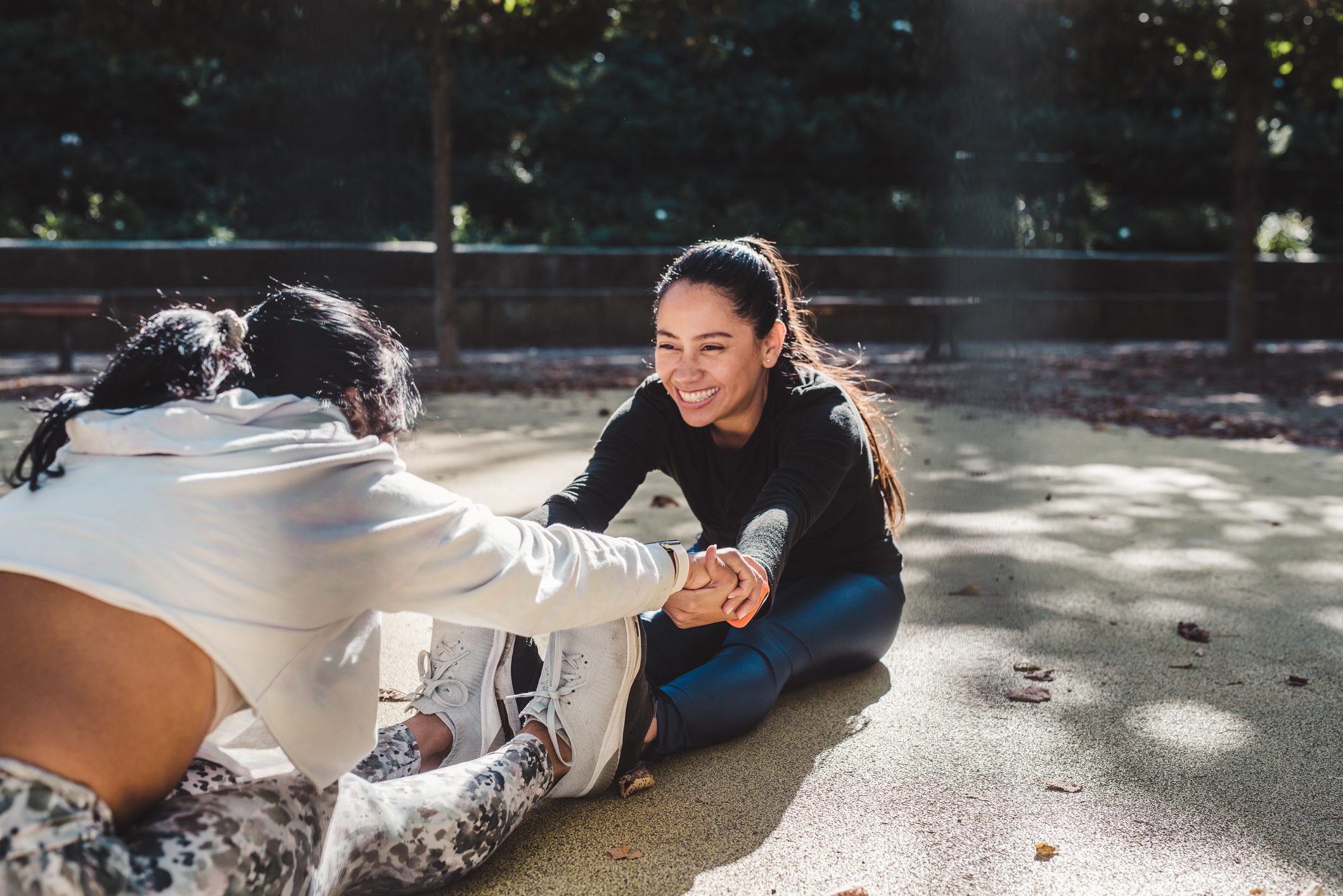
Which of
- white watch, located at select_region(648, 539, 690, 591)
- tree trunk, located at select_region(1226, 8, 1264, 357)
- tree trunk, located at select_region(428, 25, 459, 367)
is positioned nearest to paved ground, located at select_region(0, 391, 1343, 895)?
white watch, located at select_region(648, 539, 690, 591)

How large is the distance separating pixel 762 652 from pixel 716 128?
56.0ft

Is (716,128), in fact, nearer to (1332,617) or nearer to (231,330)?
(1332,617)

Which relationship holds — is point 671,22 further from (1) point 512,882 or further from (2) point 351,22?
(1) point 512,882

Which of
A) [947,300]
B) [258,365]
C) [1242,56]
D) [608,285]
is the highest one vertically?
[1242,56]

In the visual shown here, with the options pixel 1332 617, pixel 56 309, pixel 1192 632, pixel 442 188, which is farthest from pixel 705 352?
pixel 56 309

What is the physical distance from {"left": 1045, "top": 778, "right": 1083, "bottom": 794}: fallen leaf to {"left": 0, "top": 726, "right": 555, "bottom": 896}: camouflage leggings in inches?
39.2

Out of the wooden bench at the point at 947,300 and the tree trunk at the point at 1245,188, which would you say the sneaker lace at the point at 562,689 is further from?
the tree trunk at the point at 1245,188

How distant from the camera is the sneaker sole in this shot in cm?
207

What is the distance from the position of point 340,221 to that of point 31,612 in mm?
10908

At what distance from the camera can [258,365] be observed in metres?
1.61

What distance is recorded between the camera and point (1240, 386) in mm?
9773

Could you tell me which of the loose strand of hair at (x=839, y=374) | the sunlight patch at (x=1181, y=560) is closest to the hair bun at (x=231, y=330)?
the loose strand of hair at (x=839, y=374)

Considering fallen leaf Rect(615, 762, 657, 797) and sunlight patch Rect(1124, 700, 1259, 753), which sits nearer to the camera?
fallen leaf Rect(615, 762, 657, 797)

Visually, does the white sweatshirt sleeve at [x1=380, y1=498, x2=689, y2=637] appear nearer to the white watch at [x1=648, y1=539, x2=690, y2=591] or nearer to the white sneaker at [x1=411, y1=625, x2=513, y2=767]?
the white watch at [x1=648, y1=539, x2=690, y2=591]
